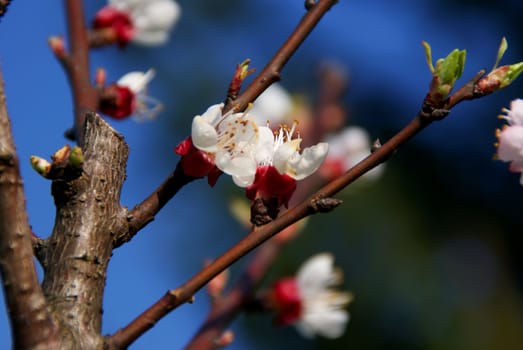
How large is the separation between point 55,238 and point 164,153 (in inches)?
275

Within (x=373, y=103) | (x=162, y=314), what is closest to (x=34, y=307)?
(x=162, y=314)

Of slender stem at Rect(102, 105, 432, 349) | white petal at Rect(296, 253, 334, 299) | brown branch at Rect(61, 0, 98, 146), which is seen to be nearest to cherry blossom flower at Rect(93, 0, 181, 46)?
brown branch at Rect(61, 0, 98, 146)

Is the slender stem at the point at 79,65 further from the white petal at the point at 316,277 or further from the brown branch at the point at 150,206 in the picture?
the white petal at the point at 316,277

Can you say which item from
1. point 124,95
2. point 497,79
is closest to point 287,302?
point 124,95

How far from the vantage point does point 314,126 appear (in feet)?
6.17

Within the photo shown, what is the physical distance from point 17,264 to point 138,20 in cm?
102

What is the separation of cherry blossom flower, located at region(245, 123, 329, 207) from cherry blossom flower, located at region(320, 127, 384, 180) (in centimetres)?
111

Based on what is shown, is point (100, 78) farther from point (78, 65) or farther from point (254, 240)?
point (254, 240)

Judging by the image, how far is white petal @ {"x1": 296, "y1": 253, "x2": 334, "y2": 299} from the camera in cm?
159

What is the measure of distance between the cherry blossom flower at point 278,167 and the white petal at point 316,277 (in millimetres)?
764

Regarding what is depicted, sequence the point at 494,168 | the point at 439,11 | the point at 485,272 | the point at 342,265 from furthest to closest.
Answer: the point at 439,11 → the point at 494,168 → the point at 485,272 → the point at 342,265

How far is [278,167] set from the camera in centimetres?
82

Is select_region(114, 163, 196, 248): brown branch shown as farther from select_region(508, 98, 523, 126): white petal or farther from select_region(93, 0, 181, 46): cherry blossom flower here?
select_region(93, 0, 181, 46): cherry blossom flower

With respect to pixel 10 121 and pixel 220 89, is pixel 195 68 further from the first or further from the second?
pixel 10 121
